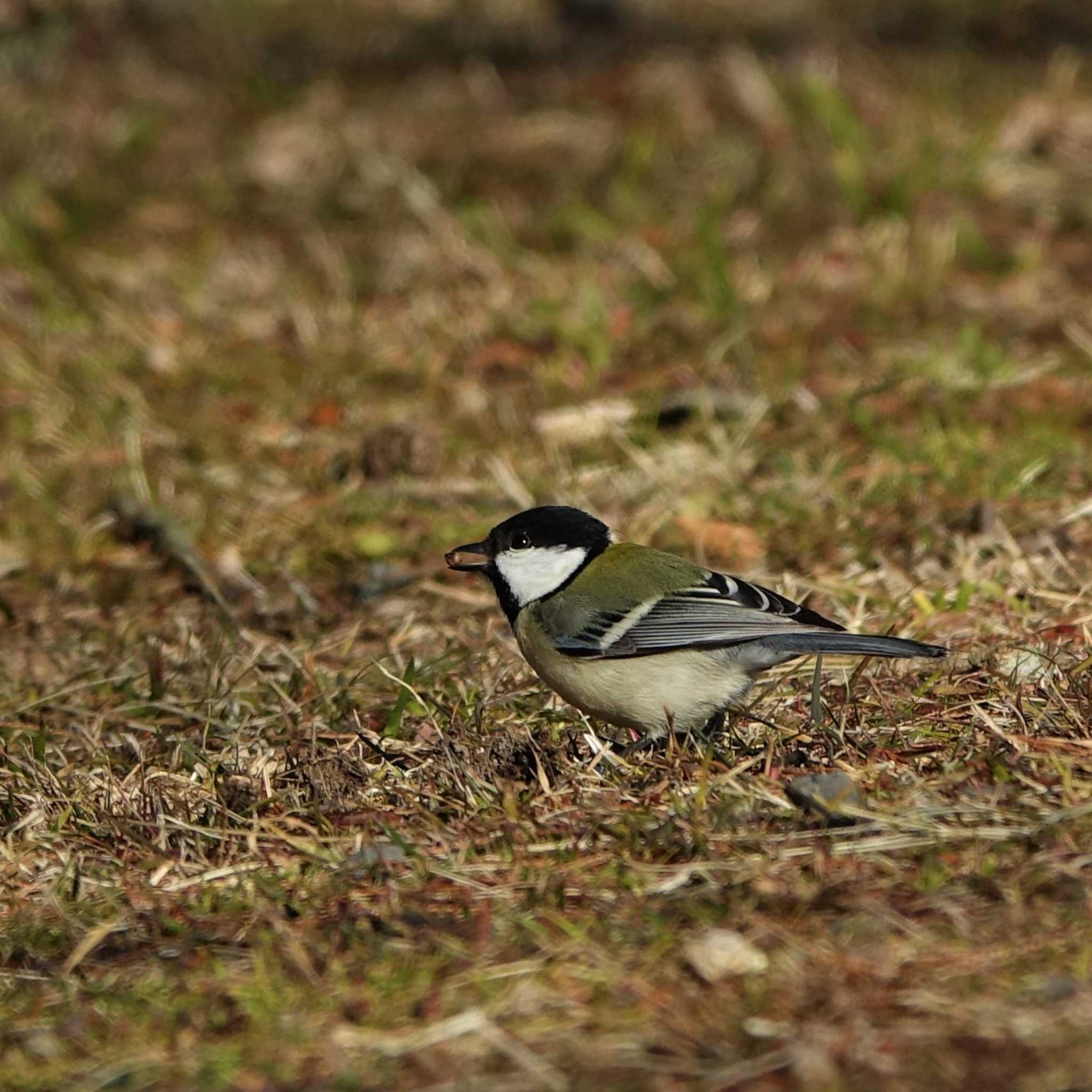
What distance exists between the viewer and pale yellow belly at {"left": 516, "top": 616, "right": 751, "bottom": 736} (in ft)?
12.2

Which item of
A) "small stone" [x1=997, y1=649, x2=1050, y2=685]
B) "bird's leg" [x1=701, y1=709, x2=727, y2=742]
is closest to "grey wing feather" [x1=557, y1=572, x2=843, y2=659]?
"bird's leg" [x1=701, y1=709, x2=727, y2=742]

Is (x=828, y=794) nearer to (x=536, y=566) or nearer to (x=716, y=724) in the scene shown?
(x=716, y=724)

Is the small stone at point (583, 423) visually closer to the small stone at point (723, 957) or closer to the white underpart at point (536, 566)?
the white underpart at point (536, 566)

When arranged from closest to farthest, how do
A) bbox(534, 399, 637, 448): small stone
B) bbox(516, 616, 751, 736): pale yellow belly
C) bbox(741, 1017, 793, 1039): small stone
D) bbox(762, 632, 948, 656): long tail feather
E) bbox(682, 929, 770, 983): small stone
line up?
bbox(741, 1017, 793, 1039): small stone
bbox(682, 929, 770, 983): small stone
bbox(762, 632, 948, 656): long tail feather
bbox(516, 616, 751, 736): pale yellow belly
bbox(534, 399, 637, 448): small stone

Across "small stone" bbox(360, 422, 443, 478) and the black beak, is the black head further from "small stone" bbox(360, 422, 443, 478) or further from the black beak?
"small stone" bbox(360, 422, 443, 478)

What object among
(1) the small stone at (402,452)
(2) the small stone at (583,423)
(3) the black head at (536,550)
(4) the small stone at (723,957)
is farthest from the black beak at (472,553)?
(2) the small stone at (583,423)

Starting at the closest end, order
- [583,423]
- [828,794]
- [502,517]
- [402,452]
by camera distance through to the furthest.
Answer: [828,794], [502,517], [402,452], [583,423]

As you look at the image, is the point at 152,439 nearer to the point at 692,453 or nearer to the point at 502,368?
the point at 502,368

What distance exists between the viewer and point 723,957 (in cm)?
267

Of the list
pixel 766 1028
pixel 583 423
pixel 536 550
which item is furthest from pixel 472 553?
pixel 583 423

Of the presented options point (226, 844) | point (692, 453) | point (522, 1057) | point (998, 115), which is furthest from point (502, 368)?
point (522, 1057)

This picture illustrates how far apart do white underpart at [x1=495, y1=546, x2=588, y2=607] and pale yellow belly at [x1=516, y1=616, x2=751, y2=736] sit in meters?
0.32

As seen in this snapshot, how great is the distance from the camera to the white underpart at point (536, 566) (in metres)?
4.06

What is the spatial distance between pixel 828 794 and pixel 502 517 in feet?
8.10
